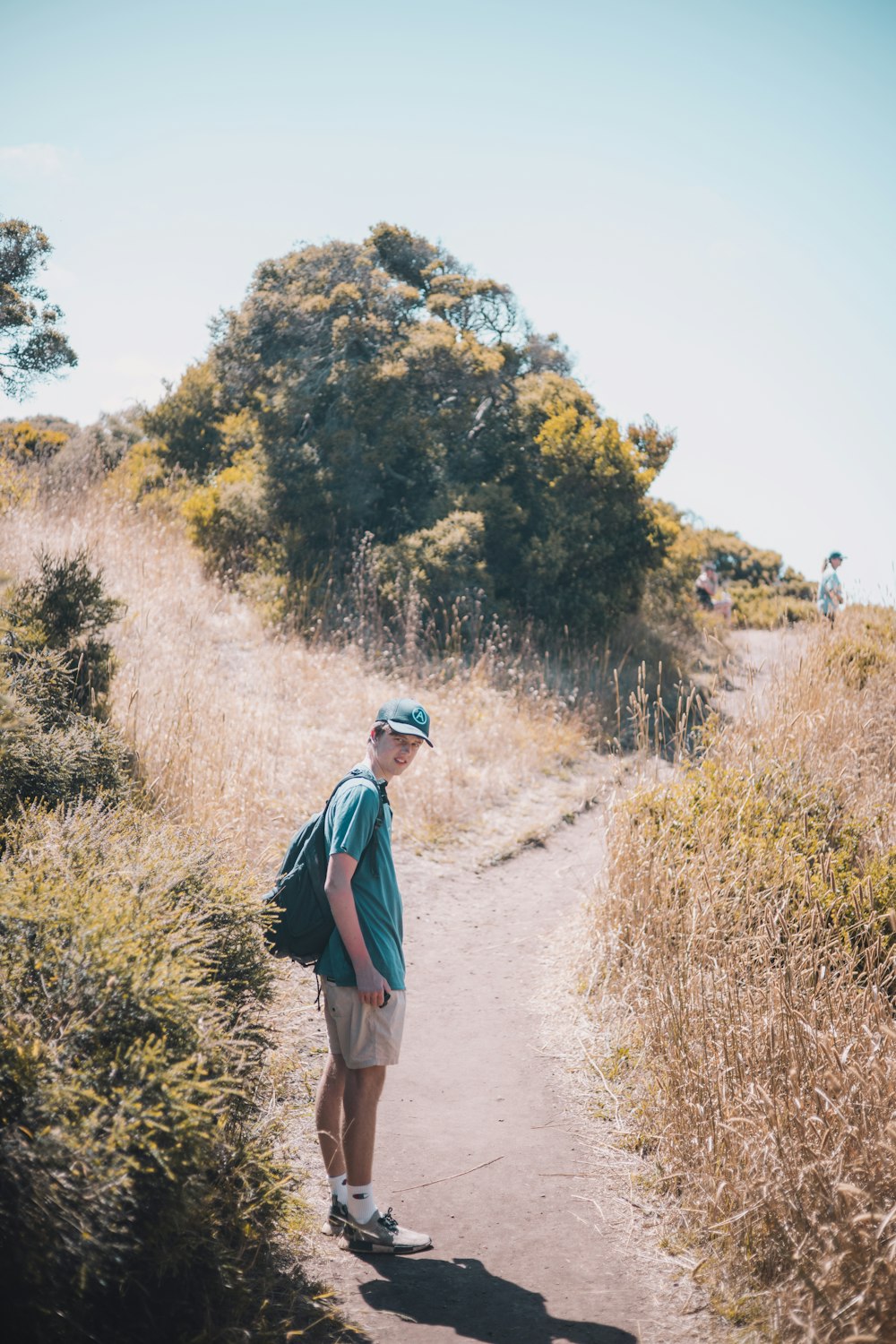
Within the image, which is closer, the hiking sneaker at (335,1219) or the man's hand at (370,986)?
the man's hand at (370,986)

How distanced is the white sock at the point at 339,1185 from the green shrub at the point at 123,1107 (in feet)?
0.97

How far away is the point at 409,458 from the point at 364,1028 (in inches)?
480

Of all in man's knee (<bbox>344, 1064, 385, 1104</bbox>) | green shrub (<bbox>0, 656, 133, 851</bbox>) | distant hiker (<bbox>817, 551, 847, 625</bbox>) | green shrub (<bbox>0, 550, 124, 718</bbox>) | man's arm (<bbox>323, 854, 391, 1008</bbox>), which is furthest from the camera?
distant hiker (<bbox>817, 551, 847, 625</bbox>)

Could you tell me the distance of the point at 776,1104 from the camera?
3506 mm

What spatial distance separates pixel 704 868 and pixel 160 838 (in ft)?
8.80

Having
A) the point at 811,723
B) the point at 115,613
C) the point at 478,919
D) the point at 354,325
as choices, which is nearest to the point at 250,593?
the point at 354,325

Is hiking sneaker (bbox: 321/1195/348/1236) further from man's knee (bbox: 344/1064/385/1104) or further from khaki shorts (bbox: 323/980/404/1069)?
khaki shorts (bbox: 323/980/404/1069)

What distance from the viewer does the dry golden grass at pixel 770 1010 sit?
3.15 metres

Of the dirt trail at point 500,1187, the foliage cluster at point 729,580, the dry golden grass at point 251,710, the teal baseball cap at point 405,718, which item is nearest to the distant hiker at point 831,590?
the foliage cluster at point 729,580

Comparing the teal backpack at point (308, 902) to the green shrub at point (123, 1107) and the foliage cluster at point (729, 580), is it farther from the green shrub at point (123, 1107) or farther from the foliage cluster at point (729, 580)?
the foliage cluster at point (729, 580)

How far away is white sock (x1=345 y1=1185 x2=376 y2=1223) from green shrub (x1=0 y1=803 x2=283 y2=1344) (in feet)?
0.95

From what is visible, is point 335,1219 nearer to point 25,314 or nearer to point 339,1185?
point 339,1185

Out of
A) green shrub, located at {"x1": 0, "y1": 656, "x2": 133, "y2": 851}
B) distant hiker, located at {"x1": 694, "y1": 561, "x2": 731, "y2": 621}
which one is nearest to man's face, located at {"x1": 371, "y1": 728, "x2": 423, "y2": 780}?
green shrub, located at {"x1": 0, "y1": 656, "x2": 133, "y2": 851}

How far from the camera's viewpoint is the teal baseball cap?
3508mm
